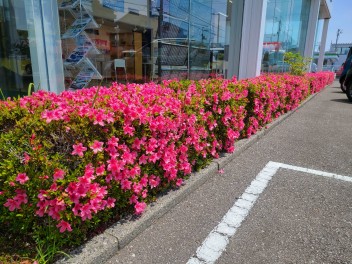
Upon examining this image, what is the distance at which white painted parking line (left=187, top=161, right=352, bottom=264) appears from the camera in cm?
207

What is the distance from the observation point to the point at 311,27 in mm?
18344

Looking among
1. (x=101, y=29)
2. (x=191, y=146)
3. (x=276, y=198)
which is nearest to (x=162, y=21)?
(x=101, y=29)

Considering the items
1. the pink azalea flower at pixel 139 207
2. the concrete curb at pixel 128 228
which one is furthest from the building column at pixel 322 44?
the pink azalea flower at pixel 139 207

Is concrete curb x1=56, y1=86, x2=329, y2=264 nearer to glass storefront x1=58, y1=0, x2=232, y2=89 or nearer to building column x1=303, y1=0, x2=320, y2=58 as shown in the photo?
glass storefront x1=58, y1=0, x2=232, y2=89

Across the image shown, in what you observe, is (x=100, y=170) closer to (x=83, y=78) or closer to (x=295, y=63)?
(x=83, y=78)

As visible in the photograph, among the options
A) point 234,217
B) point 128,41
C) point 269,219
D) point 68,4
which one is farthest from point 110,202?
point 128,41

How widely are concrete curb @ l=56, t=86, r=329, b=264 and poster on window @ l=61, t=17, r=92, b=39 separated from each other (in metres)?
3.70

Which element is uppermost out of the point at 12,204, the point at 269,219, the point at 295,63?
the point at 295,63

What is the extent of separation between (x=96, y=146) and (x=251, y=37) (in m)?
7.54

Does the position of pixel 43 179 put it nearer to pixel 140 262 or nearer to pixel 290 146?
pixel 140 262

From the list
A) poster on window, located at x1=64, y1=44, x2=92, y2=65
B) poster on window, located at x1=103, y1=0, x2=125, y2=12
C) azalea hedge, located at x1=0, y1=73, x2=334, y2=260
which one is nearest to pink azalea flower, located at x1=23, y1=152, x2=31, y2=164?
azalea hedge, located at x1=0, y1=73, x2=334, y2=260

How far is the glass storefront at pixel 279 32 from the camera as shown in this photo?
35.7 ft

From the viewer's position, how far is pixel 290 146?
16.0ft

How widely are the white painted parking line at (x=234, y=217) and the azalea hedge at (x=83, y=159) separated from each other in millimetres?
616
